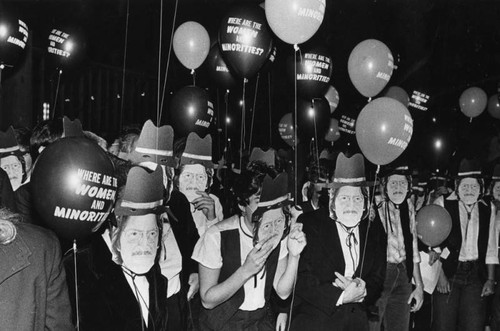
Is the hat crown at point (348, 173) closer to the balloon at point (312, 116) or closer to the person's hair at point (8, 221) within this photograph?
the person's hair at point (8, 221)

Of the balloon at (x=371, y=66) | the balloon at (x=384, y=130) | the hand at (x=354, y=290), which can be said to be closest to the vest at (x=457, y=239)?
the balloon at (x=371, y=66)

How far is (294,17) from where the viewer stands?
348cm

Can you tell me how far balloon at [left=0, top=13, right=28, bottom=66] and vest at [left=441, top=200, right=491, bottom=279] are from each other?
11.6 ft

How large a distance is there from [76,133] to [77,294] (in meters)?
0.95

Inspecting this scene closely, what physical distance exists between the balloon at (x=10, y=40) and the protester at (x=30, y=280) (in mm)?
2541

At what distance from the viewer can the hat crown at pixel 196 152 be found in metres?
3.53

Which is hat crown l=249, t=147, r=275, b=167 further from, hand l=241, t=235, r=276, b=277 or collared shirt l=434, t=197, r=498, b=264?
collared shirt l=434, t=197, r=498, b=264

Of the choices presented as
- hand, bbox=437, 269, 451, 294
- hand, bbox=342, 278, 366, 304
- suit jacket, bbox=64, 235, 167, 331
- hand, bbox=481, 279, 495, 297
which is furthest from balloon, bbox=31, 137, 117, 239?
hand, bbox=481, 279, 495, 297

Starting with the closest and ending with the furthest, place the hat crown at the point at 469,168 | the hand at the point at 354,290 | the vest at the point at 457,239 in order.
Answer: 1. the hand at the point at 354,290
2. the vest at the point at 457,239
3. the hat crown at the point at 469,168

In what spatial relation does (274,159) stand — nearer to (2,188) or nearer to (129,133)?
(129,133)

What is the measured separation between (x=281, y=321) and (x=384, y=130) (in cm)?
136

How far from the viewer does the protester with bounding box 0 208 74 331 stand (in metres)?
1.69

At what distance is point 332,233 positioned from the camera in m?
2.97

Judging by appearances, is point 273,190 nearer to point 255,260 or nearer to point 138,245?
point 255,260
